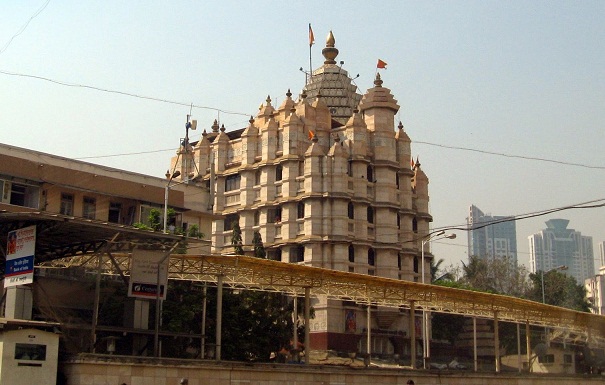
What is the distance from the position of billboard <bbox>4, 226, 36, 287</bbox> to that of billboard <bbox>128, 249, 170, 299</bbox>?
3.95 meters

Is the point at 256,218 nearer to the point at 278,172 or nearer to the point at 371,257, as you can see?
the point at 278,172

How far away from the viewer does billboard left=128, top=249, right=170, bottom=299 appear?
1253 inches

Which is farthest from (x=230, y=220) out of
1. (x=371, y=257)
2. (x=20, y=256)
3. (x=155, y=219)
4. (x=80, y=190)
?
(x=20, y=256)

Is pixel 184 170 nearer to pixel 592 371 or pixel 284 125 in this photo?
pixel 284 125

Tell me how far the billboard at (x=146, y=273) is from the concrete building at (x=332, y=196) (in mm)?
38182

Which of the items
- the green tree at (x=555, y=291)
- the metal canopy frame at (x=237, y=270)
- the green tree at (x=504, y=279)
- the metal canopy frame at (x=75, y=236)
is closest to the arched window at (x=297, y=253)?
the metal canopy frame at (x=237, y=270)

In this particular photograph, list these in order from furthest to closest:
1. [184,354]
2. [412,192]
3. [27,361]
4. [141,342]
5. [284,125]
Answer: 1. [412,192]
2. [284,125]
3. [184,354]
4. [141,342]
5. [27,361]

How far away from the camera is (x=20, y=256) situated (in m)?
29.5

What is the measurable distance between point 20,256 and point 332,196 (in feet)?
150

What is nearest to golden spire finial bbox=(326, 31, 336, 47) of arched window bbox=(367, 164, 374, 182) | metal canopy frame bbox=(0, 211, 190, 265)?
arched window bbox=(367, 164, 374, 182)

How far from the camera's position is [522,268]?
96.0 metres

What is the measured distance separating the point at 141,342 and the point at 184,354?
357 cm

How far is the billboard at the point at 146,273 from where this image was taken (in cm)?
3183

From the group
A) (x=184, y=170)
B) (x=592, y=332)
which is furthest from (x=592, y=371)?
(x=184, y=170)
